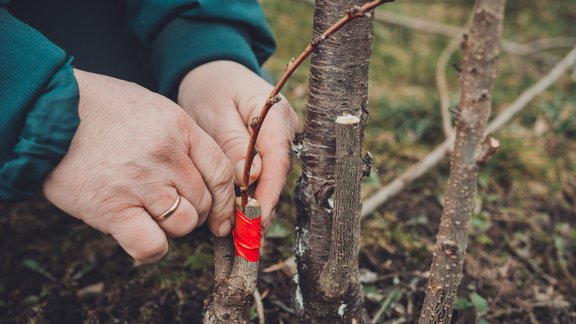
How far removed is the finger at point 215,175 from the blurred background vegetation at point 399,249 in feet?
1.76

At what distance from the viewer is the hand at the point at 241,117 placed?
1.50 metres

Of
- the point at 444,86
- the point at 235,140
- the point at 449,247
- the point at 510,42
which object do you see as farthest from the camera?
the point at 510,42

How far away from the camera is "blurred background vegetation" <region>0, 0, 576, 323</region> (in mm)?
1868

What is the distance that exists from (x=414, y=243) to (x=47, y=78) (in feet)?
5.44

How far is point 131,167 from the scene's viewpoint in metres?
1.27

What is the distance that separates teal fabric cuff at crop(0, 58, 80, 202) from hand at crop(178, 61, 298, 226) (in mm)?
501

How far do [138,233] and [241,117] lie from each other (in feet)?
1.77

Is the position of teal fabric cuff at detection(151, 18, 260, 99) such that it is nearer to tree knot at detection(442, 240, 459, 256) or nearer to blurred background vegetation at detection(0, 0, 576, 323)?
blurred background vegetation at detection(0, 0, 576, 323)

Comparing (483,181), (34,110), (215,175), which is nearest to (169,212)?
(215,175)

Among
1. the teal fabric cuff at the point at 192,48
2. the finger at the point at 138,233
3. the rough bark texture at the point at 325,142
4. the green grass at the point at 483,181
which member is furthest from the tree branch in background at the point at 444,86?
the finger at the point at 138,233

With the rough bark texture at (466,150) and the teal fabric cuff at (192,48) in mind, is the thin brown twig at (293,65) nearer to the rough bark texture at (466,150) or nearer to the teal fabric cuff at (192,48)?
the rough bark texture at (466,150)

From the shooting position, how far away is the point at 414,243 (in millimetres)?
2260

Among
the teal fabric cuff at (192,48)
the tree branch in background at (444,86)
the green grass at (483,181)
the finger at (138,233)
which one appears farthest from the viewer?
the tree branch in background at (444,86)

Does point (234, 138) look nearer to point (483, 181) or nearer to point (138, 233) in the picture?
point (138, 233)
